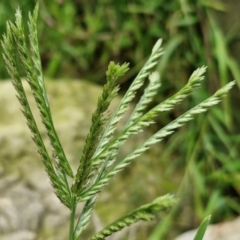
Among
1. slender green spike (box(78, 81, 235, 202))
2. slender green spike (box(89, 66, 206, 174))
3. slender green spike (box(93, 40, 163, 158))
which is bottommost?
slender green spike (box(78, 81, 235, 202))

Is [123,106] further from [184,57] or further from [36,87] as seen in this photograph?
[184,57]

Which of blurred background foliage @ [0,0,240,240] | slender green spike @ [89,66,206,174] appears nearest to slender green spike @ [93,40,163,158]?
slender green spike @ [89,66,206,174]

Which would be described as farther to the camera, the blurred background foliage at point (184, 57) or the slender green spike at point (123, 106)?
the blurred background foliage at point (184, 57)

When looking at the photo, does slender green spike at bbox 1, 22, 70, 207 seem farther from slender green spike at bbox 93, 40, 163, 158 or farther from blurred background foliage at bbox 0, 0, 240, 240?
blurred background foliage at bbox 0, 0, 240, 240

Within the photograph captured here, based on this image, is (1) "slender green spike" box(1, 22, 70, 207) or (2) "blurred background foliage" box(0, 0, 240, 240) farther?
(2) "blurred background foliage" box(0, 0, 240, 240)

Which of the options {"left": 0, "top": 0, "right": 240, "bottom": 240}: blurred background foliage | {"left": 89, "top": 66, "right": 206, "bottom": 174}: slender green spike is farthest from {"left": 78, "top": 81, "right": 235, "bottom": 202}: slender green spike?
{"left": 0, "top": 0, "right": 240, "bottom": 240}: blurred background foliage

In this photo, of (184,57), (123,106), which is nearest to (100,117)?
(123,106)

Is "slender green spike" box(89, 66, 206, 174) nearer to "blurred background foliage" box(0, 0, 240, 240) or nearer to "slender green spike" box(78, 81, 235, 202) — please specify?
"slender green spike" box(78, 81, 235, 202)

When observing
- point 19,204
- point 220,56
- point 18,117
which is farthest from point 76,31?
point 19,204

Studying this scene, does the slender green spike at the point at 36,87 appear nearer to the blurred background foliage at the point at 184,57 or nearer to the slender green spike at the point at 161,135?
the slender green spike at the point at 161,135

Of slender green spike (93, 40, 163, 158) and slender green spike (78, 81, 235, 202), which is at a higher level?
slender green spike (93, 40, 163, 158)

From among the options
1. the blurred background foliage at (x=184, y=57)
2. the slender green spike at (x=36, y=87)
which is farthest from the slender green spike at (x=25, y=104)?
the blurred background foliage at (x=184, y=57)
